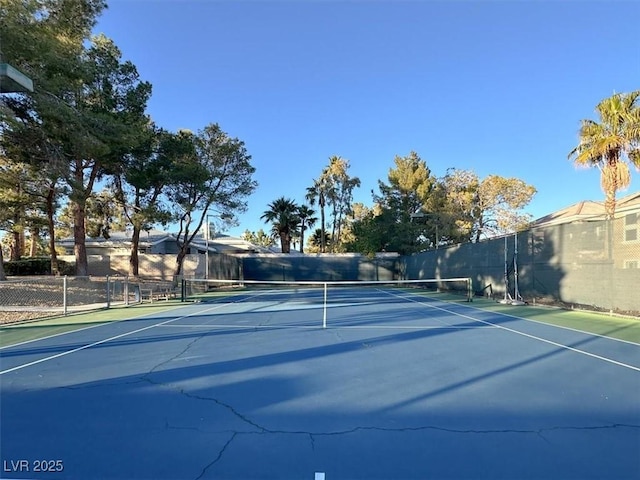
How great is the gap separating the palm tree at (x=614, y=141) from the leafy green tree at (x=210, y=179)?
2093 cm

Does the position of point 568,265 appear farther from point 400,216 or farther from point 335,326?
point 400,216

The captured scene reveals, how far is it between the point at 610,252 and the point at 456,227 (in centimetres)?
2402

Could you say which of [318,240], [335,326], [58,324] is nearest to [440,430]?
[335,326]

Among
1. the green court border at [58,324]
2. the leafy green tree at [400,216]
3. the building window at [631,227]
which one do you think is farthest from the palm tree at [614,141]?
the leafy green tree at [400,216]

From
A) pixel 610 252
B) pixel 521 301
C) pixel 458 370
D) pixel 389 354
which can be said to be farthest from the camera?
pixel 521 301

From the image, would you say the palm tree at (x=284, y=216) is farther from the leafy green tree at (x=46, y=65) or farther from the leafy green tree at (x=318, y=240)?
the leafy green tree at (x=46, y=65)

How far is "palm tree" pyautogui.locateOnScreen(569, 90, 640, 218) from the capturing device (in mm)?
15289

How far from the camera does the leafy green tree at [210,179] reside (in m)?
26.6

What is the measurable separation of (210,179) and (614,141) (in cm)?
2285

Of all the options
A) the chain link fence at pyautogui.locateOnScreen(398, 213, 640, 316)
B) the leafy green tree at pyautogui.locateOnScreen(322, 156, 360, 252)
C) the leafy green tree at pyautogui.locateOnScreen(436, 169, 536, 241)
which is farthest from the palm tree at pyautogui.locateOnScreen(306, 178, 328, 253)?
the chain link fence at pyautogui.locateOnScreen(398, 213, 640, 316)

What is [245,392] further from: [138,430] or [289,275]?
[289,275]

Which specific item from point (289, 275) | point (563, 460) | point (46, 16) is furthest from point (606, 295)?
point (289, 275)

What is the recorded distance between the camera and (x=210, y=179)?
93.5 feet

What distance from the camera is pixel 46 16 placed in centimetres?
1669
